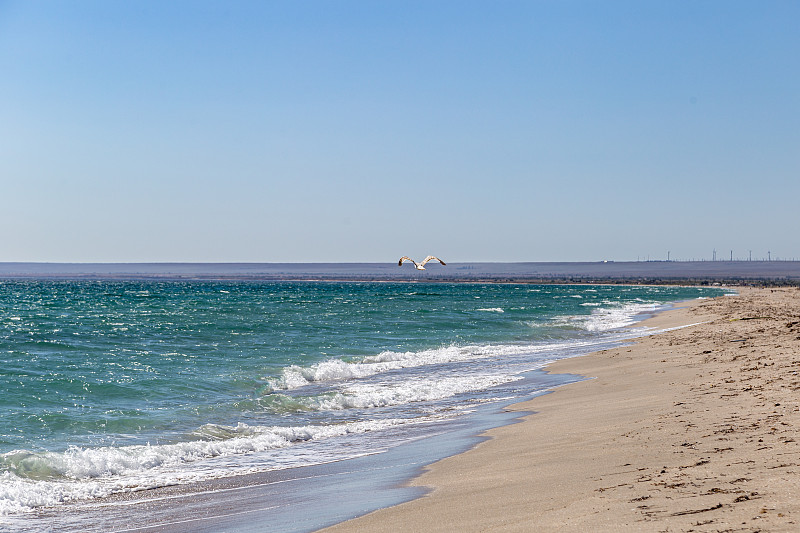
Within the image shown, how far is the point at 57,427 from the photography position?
14180 millimetres

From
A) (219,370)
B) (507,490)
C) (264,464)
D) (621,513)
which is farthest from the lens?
(219,370)

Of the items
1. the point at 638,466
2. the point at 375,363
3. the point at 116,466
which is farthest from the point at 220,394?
the point at 638,466

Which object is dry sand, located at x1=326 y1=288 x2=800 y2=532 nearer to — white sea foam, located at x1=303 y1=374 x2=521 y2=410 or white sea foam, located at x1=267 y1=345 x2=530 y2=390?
white sea foam, located at x1=303 y1=374 x2=521 y2=410

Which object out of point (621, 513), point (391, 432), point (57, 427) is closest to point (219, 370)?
point (57, 427)

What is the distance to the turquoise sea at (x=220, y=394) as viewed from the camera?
37.2ft

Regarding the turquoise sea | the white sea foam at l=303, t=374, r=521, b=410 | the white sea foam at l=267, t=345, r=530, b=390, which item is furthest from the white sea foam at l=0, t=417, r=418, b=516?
the white sea foam at l=267, t=345, r=530, b=390

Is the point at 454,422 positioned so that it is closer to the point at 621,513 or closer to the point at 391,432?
the point at 391,432

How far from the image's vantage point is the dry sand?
5977mm

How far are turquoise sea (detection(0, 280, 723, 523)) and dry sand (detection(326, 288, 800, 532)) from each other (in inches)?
104

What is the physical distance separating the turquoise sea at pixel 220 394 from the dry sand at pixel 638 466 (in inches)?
104

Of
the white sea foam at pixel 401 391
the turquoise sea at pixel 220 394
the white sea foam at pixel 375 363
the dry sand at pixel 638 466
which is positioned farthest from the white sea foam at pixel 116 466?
the white sea foam at pixel 375 363

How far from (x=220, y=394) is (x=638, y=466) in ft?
42.4

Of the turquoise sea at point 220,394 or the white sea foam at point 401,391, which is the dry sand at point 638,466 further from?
the white sea foam at point 401,391

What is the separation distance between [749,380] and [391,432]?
273 inches
